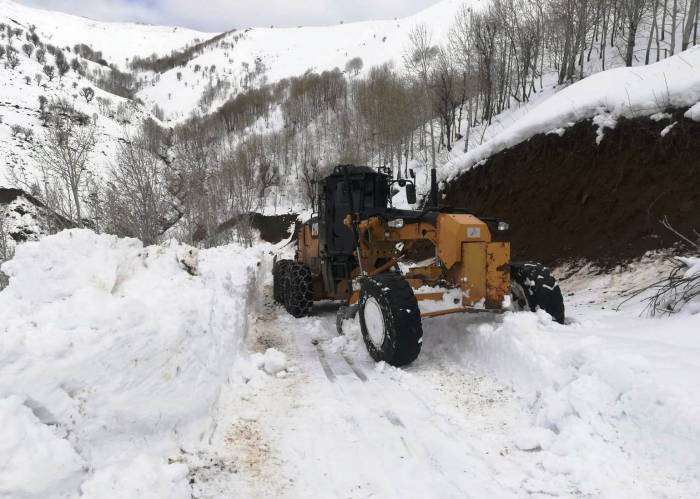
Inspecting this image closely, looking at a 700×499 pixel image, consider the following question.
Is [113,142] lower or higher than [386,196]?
higher

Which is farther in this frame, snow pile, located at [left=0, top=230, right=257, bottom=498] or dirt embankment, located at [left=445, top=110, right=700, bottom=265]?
dirt embankment, located at [left=445, top=110, right=700, bottom=265]

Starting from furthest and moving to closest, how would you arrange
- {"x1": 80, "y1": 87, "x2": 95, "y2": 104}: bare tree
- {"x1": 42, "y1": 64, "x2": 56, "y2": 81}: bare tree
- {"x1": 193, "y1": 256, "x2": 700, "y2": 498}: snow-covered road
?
{"x1": 80, "y1": 87, "x2": 95, "y2": 104}: bare tree < {"x1": 42, "y1": 64, "x2": 56, "y2": 81}: bare tree < {"x1": 193, "y1": 256, "x2": 700, "y2": 498}: snow-covered road

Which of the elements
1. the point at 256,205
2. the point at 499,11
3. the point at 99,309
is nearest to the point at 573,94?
the point at 99,309

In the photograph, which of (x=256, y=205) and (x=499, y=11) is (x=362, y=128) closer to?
(x=256, y=205)

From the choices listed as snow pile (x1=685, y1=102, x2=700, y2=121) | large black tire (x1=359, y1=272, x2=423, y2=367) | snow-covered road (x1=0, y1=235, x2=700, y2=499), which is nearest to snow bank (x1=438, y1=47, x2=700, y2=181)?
snow pile (x1=685, y1=102, x2=700, y2=121)

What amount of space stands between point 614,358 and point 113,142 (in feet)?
162

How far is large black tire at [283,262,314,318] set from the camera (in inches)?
351

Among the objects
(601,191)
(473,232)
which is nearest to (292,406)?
(473,232)

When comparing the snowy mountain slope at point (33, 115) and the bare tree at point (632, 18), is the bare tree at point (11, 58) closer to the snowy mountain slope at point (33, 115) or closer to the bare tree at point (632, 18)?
the snowy mountain slope at point (33, 115)

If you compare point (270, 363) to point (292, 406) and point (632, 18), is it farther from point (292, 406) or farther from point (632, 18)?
point (632, 18)

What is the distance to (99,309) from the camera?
12.0 ft

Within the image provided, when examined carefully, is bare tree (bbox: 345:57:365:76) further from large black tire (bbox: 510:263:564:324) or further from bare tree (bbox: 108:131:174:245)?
large black tire (bbox: 510:263:564:324)

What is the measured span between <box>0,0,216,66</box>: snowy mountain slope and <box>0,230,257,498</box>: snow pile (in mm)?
124108

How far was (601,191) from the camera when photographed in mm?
9898
